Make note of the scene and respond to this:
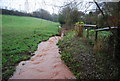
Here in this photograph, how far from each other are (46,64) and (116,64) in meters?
2.44

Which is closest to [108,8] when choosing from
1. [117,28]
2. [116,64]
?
[117,28]

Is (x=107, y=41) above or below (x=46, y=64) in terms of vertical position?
above

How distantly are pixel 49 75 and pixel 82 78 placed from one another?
1.03 metres

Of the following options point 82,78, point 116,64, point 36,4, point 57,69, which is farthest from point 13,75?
point 116,64

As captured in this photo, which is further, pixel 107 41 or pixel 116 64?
pixel 107 41

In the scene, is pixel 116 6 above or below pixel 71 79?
above

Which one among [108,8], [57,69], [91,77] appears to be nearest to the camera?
[91,77]

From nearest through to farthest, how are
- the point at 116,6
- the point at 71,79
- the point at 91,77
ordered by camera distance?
1. the point at 91,77
2. the point at 71,79
3. the point at 116,6

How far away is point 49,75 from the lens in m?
2.65

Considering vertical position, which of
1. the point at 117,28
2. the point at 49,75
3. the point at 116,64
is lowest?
the point at 49,75

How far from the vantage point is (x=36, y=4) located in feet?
8.26

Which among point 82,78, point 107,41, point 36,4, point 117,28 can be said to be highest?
point 36,4

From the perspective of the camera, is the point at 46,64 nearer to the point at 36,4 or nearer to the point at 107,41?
the point at 36,4

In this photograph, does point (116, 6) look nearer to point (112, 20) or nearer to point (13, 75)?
point (112, 20)
